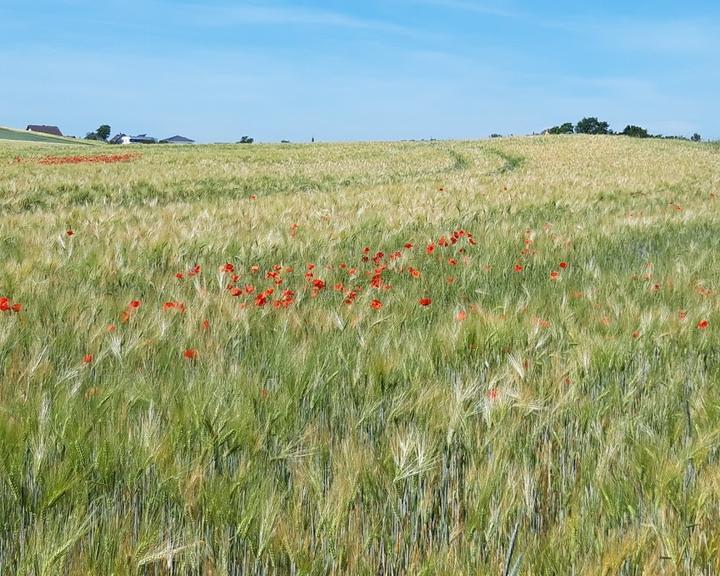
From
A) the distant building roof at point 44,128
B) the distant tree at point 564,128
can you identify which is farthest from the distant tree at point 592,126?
the distant building roof at point 44,128

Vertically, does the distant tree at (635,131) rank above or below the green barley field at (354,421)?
above

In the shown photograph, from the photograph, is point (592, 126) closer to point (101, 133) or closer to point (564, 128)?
point (564, 128)

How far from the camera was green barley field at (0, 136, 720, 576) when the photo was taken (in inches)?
51.7

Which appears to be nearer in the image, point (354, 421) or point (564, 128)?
point (354, 421)

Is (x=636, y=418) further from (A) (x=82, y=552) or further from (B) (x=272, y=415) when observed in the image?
(A) (x=82, y=552)

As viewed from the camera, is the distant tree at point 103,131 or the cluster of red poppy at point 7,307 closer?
the cluster of red poppy at point 7,307

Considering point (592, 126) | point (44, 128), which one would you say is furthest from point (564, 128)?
point (44, 128)

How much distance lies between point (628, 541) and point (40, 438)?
4.21 feet

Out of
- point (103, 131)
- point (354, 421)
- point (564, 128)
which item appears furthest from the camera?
point (103, 131)

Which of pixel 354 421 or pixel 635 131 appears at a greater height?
pixel 635 131

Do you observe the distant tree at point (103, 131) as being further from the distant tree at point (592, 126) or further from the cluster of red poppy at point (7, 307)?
the cluster of red poppy at point (7, 307)

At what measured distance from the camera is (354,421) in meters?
1.86

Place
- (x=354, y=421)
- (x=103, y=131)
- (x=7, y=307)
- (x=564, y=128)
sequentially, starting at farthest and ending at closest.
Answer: (x=103, y=131), (x=564, y=128), (x=7, y=307), (x=354, y=421)

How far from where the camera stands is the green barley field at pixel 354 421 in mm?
1312
